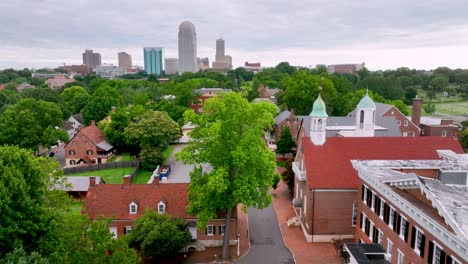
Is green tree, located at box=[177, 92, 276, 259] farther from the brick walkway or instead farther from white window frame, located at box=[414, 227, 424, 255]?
white window frame, located at box=[414, 227, 424, 255]

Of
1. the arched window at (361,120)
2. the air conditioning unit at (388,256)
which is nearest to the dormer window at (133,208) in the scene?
the air conditioning unit at (388,256)

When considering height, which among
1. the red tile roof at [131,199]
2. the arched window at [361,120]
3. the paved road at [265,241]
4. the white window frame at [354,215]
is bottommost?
the paved road at [265,241]

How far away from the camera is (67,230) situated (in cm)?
2336

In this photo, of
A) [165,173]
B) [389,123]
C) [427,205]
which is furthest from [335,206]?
[389,123]

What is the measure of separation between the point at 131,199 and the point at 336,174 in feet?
61.1

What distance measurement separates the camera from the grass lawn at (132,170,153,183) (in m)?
52.6

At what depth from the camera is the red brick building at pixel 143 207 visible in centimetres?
3331

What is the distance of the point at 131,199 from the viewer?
3422 cm

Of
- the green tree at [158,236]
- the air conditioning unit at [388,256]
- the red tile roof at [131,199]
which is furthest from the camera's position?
the red tile roof at [131,199]

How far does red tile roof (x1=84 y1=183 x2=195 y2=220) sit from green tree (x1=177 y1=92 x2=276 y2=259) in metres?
3.79

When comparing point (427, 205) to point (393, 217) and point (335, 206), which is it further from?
point (335, 206)

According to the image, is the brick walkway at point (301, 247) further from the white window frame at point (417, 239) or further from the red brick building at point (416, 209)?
the white window frame at point (417, 239)

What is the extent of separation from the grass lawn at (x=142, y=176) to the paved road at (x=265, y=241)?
59.7 ft

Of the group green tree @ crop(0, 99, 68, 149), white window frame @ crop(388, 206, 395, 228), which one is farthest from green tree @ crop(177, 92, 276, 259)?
green tree @ crop(0, 99, 68, 149)
